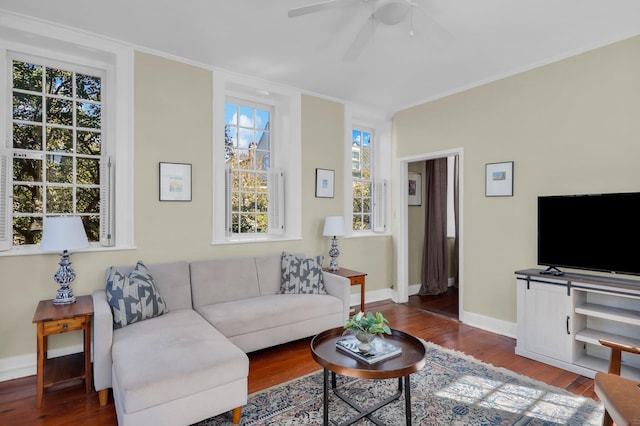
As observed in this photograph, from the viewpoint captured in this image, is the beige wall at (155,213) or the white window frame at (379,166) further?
the white window frame at (379,166)

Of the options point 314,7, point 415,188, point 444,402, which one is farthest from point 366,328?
point 415,188

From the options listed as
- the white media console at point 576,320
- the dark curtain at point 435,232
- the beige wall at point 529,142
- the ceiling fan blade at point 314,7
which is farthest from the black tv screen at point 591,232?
the ceiling fan blade at point 314,7

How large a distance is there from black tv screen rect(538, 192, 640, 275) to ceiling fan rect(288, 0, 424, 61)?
7.12ft

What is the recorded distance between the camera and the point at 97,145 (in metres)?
3.38

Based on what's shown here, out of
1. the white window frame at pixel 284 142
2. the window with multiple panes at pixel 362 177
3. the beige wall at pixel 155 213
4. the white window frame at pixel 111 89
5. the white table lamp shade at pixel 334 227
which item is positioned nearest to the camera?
the beige wall at pixel 155 213

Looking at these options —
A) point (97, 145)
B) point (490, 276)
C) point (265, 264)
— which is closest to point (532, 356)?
point (490, 276)

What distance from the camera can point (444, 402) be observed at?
2.44 metres

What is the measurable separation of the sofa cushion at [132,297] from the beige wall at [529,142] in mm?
3516

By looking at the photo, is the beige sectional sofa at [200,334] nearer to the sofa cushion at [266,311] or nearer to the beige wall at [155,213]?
the sofa cushion at [266,311]

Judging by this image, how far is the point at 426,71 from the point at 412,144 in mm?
1296

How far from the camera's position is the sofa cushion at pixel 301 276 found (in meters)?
3.78

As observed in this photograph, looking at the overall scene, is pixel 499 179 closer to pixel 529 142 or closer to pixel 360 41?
pixel 529 142

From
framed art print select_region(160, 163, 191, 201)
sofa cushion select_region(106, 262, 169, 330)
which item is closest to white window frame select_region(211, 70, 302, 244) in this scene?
framed art print select_region(160, 163, 191, 201)

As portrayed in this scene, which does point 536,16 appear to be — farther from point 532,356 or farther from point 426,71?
point 532,356
